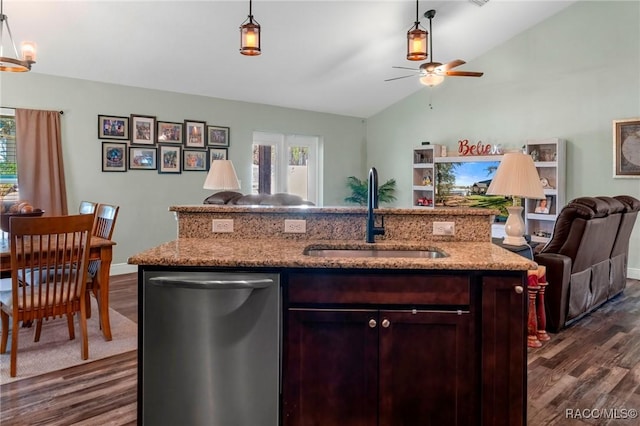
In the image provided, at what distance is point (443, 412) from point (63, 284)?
2.47 m

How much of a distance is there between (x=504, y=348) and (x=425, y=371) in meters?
0.32

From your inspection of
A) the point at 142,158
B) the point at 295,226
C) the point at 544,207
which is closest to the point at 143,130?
the point at 142,158

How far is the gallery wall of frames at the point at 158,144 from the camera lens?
5.44 m

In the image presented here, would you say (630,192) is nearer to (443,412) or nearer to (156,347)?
(443,412)

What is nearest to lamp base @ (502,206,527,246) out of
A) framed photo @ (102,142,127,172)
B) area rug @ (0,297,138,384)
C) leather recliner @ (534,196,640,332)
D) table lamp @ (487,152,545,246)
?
Answer: table lamp @ (487,152,545,246)

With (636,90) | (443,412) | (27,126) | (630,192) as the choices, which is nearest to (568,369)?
(443,412)

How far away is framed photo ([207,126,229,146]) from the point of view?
6.34 m

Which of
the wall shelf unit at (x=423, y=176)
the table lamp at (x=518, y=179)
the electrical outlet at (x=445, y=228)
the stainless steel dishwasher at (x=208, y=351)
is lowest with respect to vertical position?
the stainless steel dishwasher at (x=208, y=351)

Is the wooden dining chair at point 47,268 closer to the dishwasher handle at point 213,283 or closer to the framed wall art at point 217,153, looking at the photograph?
the dishwasher handle at point 213,283

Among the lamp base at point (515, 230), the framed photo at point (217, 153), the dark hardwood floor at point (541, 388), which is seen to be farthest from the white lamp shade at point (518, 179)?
the framed photo at point (217, 153)

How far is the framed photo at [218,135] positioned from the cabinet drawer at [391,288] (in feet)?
16.7

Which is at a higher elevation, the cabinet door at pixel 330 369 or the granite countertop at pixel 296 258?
the granite countertop at pixel 296 258

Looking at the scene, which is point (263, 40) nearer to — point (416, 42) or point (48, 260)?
point (416, 42)

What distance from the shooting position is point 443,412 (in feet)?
5.59
